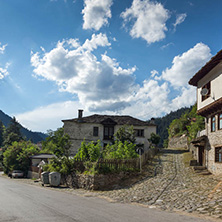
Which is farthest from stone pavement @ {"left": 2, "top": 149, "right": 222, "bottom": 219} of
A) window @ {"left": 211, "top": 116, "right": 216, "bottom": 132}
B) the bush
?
the bush

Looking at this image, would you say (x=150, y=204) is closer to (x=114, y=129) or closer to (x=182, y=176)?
(x=182, y=176)

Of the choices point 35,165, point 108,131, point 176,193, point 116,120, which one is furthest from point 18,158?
point 176,193

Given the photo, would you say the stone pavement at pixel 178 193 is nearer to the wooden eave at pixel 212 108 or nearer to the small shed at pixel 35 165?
the wooden eave at pixel 212 108

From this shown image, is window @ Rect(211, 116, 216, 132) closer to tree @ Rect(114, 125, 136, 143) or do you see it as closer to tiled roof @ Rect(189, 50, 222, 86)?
tiled roof @ Rect(189, 50, 222, 86)

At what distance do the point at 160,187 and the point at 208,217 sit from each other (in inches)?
252

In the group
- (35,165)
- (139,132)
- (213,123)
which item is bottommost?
(35,165)

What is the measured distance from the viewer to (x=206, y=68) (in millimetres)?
18906

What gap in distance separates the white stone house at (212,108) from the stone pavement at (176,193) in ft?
5.51

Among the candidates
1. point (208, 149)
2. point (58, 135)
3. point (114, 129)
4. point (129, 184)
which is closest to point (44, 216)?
point (129, 184)

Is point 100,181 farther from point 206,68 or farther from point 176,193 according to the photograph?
point 206,68

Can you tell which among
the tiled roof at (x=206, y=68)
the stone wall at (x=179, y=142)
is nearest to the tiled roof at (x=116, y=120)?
the stone wall at (x=179, y=142)

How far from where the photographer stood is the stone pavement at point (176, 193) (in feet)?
34.4

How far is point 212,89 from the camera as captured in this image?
18.5m

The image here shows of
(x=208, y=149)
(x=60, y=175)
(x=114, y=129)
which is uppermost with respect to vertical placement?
(x=114, y=129)
